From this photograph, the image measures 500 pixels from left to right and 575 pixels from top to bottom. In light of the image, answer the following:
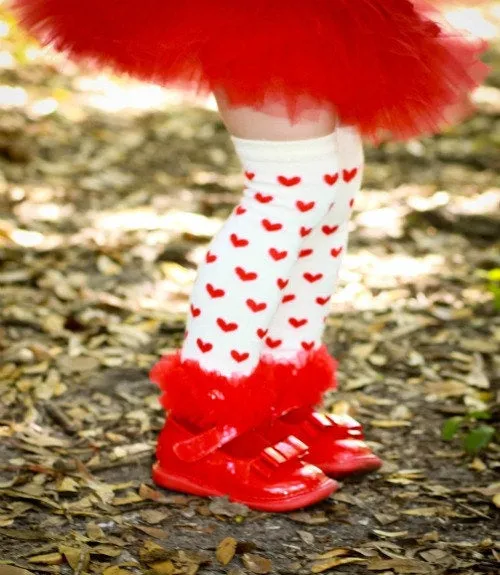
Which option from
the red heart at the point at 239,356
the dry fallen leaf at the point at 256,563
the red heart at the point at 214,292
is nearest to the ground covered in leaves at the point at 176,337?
the dry fallen leaf at the point at 256,563

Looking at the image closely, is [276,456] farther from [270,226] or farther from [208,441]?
[270,226]

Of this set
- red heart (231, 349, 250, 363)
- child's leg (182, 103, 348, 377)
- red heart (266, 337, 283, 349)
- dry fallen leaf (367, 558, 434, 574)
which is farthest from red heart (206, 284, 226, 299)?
dry fallen leaf (367, 558, 434, 574)

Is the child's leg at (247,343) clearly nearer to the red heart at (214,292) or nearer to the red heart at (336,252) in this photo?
the red heart at (214,292)

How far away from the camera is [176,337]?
268 cm

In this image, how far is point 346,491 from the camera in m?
2.01

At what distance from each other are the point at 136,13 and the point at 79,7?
0.39 feet

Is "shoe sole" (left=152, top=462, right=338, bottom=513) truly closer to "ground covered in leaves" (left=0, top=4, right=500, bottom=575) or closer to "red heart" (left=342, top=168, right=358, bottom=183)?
"ground covered in leaves" (left=0, top=4, right=500, bottom=575)

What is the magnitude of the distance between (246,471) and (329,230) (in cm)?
48

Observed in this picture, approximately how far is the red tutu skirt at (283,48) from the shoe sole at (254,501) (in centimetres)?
69

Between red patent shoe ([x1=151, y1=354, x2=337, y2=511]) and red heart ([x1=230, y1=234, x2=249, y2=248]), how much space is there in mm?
239

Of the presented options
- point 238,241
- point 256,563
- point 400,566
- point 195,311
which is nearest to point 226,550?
point 256,563

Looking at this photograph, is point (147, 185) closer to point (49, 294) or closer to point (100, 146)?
point (100, 146)

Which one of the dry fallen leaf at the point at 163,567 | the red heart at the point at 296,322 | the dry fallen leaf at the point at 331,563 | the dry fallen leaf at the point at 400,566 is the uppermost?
the red heart at the point at 296,322

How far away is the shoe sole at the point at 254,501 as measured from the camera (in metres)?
1.88
